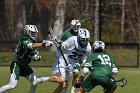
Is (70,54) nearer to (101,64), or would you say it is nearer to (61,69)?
(61,69)

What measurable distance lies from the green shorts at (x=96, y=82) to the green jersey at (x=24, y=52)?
155 centimetres

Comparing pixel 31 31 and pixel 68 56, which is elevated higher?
pixel 31 31

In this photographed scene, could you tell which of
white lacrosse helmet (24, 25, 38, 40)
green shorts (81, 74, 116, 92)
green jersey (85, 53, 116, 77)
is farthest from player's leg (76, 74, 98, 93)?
white lacrosse helmet (24, 25, 38, 40)

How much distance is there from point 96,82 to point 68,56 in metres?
2.17

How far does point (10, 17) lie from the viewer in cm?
4047

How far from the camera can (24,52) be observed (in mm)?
12672

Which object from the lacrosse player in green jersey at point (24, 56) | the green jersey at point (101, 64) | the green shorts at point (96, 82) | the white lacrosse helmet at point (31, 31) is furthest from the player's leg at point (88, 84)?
the white lacrosse helmet at point (31, 31)

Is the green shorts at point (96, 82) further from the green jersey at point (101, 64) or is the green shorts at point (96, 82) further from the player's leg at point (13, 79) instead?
the player's leg at point (13, 79)

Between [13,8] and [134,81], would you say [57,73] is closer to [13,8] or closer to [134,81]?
[134,81]

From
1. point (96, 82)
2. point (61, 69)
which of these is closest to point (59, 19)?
point (61, 69)

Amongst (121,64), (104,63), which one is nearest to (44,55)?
(121,64)

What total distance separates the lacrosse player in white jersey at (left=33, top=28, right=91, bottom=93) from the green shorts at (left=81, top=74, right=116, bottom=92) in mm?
1314

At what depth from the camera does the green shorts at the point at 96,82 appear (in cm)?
1162

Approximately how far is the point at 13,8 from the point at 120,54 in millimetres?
14762
